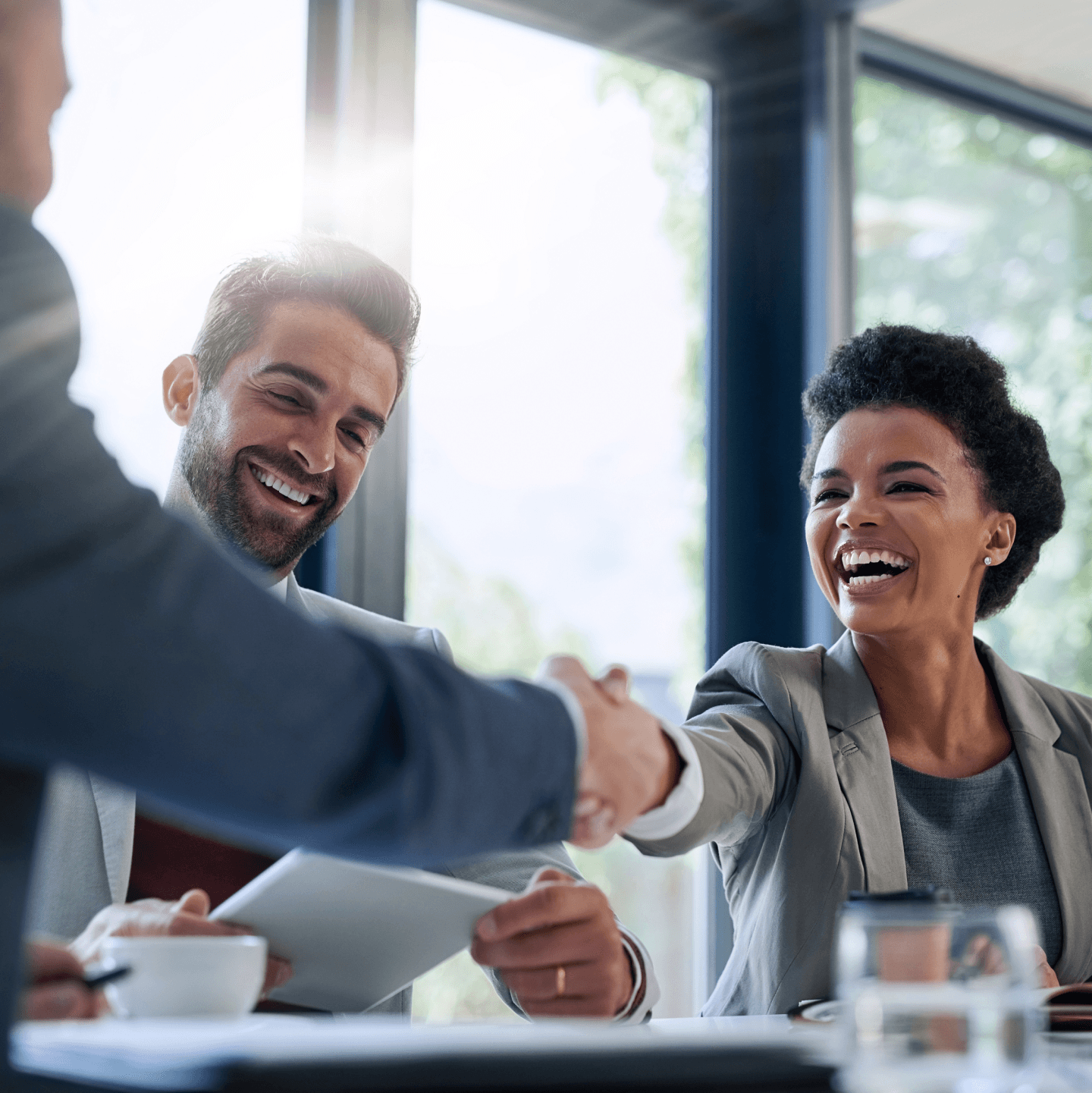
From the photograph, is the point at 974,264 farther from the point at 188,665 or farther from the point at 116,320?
the point at 188,665

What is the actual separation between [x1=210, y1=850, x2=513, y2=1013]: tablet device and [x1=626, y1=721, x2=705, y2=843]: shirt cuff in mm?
270

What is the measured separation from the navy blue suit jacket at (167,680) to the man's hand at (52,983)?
0.75 ft

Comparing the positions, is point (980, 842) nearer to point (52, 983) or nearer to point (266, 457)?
point (266, 457)

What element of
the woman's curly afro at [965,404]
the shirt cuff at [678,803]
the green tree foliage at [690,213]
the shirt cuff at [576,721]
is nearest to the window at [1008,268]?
the green tree foliage at [690,213]

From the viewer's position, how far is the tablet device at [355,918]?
3.26 ft

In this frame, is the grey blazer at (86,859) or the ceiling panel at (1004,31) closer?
the grey blazer at (86,859)

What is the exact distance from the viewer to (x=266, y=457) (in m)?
1.89

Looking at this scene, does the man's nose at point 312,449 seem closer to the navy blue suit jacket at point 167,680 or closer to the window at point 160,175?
the window at point 160,175

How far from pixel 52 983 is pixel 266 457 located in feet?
3.74

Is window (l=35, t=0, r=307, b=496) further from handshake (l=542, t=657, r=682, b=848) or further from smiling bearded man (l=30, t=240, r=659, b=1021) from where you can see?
handshake (l=542, t=657, r=682, b=848)

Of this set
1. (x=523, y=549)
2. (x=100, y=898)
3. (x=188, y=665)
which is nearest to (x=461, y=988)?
(x=523, y=549)

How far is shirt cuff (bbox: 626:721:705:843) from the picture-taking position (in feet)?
4.42

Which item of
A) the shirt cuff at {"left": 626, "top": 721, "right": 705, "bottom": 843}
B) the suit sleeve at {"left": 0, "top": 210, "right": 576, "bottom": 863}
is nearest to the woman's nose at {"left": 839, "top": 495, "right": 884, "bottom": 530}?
the shirt cuff at {"left": 626, "top": 721, "right": 705, "bottom": 843}

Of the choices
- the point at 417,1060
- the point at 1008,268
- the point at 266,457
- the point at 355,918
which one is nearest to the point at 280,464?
the point at 266,457
